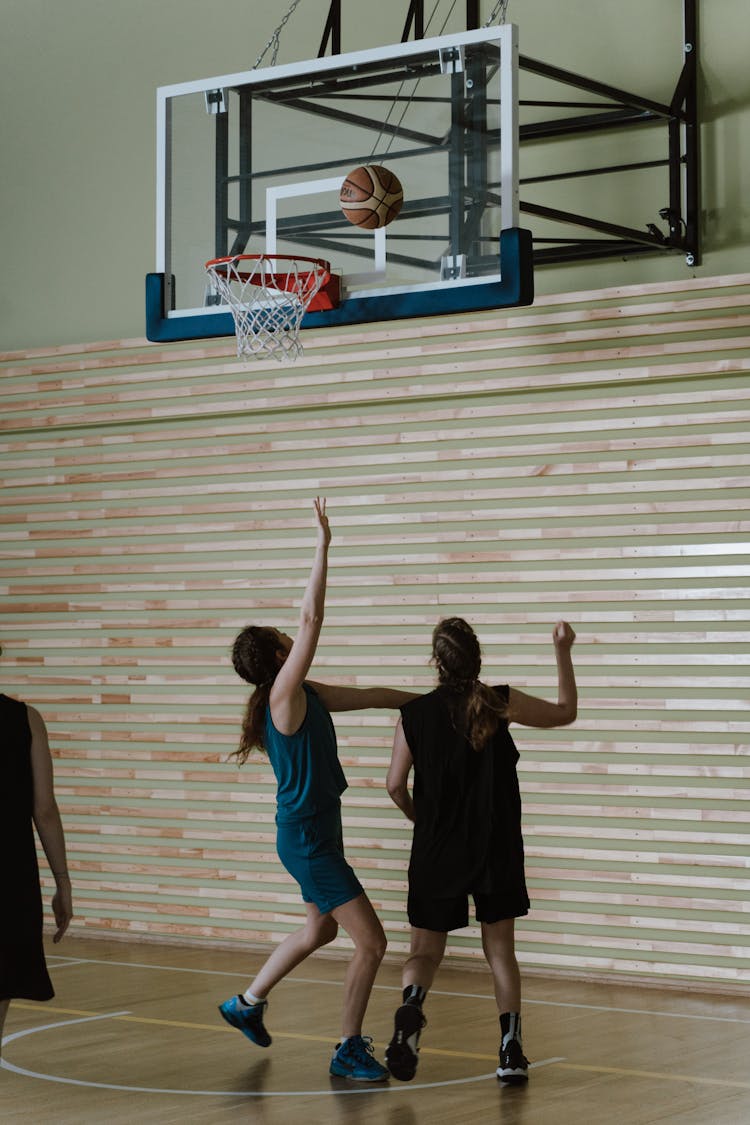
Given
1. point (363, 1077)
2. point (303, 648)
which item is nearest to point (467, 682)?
point (303, 648)

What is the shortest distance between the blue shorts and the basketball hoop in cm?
286

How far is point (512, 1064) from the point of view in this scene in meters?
6.23

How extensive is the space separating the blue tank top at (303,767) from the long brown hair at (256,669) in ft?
0.15

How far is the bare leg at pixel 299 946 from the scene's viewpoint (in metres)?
6.49

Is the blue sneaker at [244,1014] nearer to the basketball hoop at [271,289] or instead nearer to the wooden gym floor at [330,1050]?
the wooden gym floor at [330,1050]

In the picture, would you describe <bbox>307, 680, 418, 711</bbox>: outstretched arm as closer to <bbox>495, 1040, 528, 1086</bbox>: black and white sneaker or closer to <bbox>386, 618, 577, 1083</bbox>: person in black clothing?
<bbox>386, 618, 577, 1083</bbox>: person in black clothing

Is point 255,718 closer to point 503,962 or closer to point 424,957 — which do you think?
point 424,957

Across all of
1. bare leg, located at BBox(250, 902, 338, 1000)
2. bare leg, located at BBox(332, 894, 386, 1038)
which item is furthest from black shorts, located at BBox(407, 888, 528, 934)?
bare leg, located at BBox(250, 902, 338, 1000)

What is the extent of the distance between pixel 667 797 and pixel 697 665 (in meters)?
0.78

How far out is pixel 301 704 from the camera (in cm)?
621

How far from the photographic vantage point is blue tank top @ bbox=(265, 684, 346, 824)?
6.32m

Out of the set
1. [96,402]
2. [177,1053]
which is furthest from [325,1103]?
[96,402]

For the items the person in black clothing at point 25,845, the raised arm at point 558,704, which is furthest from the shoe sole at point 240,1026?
the raised arm at point 558,704

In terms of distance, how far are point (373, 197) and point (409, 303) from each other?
1.88 feet
